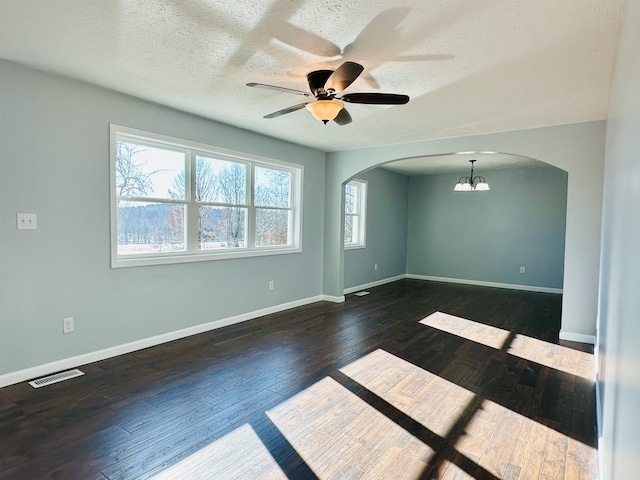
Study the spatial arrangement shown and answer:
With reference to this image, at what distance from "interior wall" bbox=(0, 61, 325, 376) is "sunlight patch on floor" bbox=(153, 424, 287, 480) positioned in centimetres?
193

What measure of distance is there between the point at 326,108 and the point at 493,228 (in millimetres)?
6205

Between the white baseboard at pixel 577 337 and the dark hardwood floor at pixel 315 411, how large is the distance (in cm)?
13

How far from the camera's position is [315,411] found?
8.43 ft

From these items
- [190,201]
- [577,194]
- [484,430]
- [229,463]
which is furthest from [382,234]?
[229,463]

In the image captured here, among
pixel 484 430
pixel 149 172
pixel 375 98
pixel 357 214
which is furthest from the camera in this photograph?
pixel 357 214

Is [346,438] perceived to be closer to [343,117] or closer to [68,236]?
[343,117]

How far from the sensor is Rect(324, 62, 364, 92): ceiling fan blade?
7.66 ft

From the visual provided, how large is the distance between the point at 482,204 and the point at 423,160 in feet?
6.97

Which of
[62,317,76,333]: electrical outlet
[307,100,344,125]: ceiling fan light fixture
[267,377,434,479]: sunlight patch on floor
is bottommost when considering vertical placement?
[267,377,434,479]: sunlight patch on floor

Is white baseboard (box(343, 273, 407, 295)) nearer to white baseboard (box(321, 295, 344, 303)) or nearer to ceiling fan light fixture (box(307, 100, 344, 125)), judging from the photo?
white baseboard (box(321, 295, 344, 303))

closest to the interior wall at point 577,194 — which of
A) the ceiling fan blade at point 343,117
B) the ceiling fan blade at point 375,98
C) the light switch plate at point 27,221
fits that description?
the ceiling fan blade at point 343,117

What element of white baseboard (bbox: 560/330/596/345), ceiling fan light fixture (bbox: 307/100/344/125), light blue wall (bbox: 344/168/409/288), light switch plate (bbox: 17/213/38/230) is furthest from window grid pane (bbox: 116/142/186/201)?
white baseboard (bbox: 560/330/596/345)

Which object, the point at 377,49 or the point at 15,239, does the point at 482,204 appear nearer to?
the point at 377,49

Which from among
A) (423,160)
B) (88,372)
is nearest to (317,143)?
(423,160)
